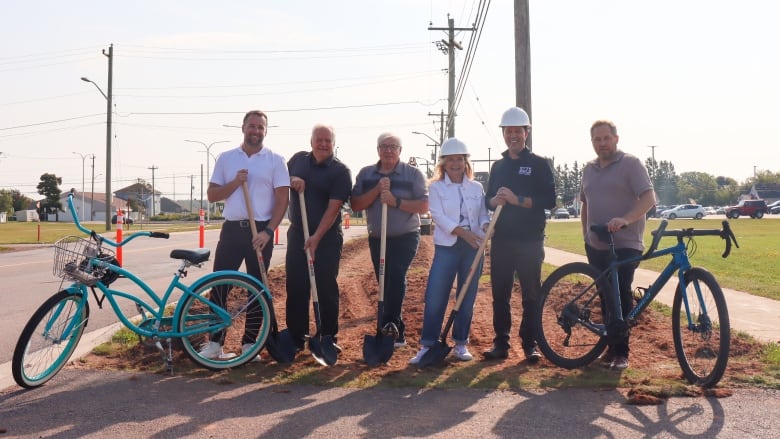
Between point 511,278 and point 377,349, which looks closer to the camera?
point 377,349

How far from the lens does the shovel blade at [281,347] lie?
6082 millimetres

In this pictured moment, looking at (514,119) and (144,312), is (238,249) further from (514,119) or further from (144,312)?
(514,119)

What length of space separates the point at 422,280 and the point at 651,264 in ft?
23.4

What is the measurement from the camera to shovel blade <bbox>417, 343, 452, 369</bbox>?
6004 mm

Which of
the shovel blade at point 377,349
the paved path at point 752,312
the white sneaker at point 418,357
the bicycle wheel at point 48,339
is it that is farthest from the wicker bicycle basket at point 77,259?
the paved path at point 752,312

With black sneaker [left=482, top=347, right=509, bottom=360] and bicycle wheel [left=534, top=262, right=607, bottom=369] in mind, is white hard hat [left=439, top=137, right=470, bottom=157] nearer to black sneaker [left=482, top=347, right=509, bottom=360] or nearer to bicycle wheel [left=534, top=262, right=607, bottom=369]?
bicycle wheel [left=534, top=262, right=607, bottom=369]

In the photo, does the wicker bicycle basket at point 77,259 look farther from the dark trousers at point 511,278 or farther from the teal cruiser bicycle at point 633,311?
the teal cruiser bicycle at point 633,311

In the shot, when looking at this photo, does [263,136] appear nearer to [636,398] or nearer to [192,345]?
[192,345]

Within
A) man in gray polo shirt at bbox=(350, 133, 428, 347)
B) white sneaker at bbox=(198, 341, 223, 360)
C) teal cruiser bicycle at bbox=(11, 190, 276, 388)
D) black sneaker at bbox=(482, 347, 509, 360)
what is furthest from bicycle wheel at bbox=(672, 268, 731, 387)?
white sneaker at bbox=(198, 341, 223, 360)

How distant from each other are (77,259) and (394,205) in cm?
249

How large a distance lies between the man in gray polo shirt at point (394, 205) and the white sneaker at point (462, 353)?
0.57m

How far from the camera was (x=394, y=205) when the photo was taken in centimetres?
637

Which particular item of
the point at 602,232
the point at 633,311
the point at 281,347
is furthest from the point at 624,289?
the point at 281,347

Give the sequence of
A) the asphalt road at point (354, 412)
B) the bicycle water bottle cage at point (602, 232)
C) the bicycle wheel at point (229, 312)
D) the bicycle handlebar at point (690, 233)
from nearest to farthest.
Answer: the asphalt road at point (354, 412), the bicycle handlebar at point (690, 233), the bicycle wheel at point (229, 312), the bicycle water bottle cage at point (602, 232)
